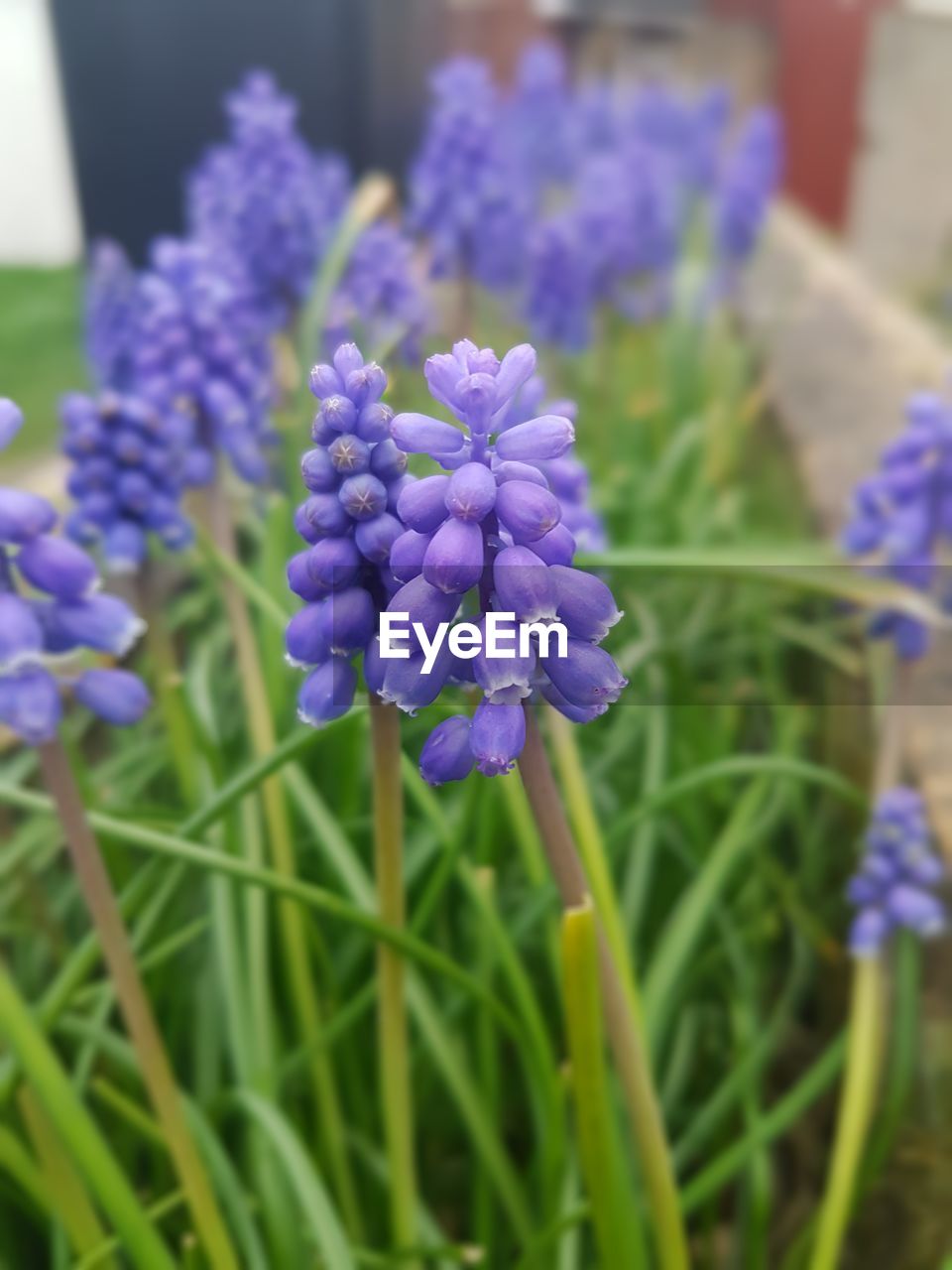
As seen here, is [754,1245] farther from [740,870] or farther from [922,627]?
[922,627]

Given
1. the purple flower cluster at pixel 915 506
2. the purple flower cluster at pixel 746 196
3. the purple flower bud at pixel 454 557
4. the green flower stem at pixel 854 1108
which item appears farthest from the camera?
the purple flower cluster at pixel 746 196

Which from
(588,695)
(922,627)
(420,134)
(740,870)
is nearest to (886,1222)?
(740,870)

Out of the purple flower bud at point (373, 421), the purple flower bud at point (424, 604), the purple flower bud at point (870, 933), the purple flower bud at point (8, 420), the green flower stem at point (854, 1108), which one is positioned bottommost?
the green flower stem at point (854, 1108)

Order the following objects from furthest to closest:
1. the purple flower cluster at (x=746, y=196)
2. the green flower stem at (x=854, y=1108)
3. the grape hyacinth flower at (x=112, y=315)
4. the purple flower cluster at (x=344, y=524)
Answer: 1. the purple flower cluster at (x=746, y=196)
2. the grape hyacinth flower at (x=112, y=315)
3. the green flower stem at (x=854, y=1108)
4. the purple flower cluster at (x=344, y=524)

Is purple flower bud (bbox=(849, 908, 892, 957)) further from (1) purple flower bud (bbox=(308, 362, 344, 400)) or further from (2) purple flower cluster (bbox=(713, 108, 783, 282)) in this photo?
(2) purple flower cluster (bbox=(713, 108, 783, 282))

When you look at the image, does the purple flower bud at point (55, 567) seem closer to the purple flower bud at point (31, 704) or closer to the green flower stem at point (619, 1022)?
the purple flower bud at point (31, 704)

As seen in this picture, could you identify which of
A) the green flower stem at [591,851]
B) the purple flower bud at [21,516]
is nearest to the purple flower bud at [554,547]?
the purple flower bud at [21,516]

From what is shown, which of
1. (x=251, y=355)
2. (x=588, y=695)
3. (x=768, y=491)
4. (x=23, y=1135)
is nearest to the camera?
(x=588, y=695)
